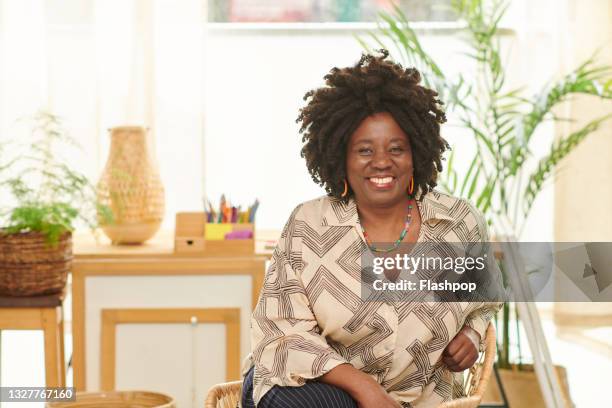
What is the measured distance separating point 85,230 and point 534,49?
7.20 ft

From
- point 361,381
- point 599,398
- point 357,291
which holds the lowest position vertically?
point 599,398

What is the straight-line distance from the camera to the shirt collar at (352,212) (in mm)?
2008

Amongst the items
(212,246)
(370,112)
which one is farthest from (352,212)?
(212,246)

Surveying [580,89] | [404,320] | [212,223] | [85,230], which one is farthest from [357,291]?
[85,230]

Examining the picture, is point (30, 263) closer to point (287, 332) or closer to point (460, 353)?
point (287, 332)

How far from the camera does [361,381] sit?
6.00 feet

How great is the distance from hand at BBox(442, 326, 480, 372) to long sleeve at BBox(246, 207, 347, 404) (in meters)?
0.23

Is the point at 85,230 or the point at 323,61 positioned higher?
the point at 323,61

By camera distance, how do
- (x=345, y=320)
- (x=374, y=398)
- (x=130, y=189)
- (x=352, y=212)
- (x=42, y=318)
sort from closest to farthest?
(x=374, y=398) < (x=345, y=320) < (x=352, y=212) < (x=42, y=318) < (x=130, y=189)

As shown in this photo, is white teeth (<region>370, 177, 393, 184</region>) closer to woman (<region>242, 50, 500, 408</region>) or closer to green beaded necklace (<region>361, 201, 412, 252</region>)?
woman (<region>242, 50, 500, 408</region>)

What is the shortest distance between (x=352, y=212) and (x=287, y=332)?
290 millimetres

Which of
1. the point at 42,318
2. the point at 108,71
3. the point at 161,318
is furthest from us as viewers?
the point at 108,71

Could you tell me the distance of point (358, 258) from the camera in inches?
78.0

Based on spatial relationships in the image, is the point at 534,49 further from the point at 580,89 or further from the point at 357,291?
the point at 357,291
